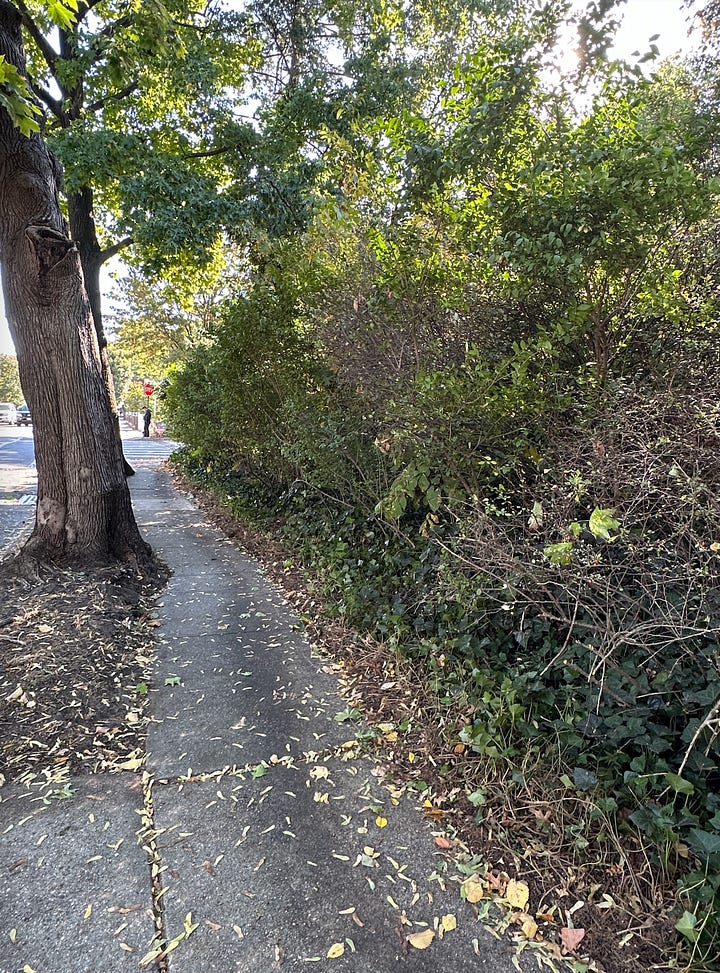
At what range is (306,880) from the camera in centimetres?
193

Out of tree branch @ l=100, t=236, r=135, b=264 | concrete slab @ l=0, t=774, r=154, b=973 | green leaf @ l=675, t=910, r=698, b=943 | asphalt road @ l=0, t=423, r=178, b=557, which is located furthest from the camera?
tree branch @ l=100, t=236, r=135, b=264

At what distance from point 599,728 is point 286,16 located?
9731 millimetres

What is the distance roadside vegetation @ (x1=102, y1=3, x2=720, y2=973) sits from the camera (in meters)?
1.83

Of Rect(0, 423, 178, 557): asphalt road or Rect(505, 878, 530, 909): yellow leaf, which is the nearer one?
Rect(505, 878, 530, 909): yellow leaf

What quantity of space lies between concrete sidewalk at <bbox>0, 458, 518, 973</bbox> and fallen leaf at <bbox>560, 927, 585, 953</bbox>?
7.0 inches

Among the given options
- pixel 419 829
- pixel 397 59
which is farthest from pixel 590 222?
pixel 397 59

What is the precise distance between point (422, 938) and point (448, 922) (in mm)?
113

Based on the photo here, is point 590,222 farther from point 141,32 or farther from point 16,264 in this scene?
point 141,32

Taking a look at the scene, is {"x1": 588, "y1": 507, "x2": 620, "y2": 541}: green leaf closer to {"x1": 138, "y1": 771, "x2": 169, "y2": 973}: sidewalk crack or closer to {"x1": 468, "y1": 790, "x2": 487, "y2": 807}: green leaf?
{"x1": 468, "y1": 790, "x2": 487, "y2": 807}: green leaf

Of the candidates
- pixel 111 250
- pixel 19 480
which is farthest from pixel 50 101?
pixel 19 480

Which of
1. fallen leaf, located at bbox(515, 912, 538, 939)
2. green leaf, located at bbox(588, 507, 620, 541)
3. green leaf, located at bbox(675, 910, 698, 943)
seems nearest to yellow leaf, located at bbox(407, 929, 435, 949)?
fallen leaf, located at bbox(515, 912, 538, 939)

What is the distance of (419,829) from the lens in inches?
86.0

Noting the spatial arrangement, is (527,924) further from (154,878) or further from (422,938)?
(154,878)

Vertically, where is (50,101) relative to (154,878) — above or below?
above
